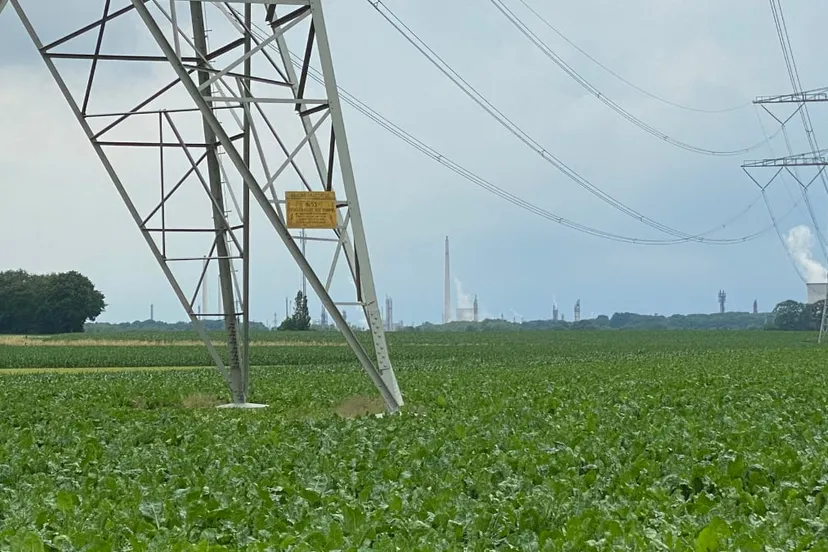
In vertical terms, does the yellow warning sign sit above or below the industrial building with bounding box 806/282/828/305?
below

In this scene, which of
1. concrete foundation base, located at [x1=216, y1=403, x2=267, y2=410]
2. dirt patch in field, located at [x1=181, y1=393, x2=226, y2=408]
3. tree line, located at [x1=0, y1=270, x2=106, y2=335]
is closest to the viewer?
concrete foundation base, located at [x1=216, y1=403, x2=267, y2=410]

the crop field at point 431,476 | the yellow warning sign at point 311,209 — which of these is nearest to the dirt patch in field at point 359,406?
the crop field at point 431,476

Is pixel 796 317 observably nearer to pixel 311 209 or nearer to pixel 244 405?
pixel 244 405

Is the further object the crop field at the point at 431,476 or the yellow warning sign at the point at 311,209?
the yellow warning sign at the point at 311,209

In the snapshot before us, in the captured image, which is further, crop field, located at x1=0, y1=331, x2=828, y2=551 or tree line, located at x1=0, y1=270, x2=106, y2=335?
tree line, located at x1=0, y1=270, x2=106, y2=335

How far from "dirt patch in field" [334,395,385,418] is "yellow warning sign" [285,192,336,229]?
3538mm

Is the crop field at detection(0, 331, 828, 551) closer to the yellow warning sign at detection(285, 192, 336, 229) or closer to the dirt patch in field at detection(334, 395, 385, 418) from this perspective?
the dirt patch in field at detection(334, 395, 385, 418)

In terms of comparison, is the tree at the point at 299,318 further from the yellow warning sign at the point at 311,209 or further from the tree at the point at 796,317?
the yellow warning sign at the point at 311,209

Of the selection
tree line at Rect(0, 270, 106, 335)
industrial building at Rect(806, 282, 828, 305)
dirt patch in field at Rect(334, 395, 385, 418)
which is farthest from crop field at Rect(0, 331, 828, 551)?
industrial building at Rect(806, 282, 828, 305)

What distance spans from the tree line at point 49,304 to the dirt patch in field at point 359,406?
88677 millimetres

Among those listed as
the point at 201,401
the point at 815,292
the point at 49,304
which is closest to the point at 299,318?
the point at 49,304

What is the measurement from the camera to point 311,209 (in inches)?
630

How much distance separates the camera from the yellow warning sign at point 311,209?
1584cm

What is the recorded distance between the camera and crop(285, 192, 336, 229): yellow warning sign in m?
15.8
